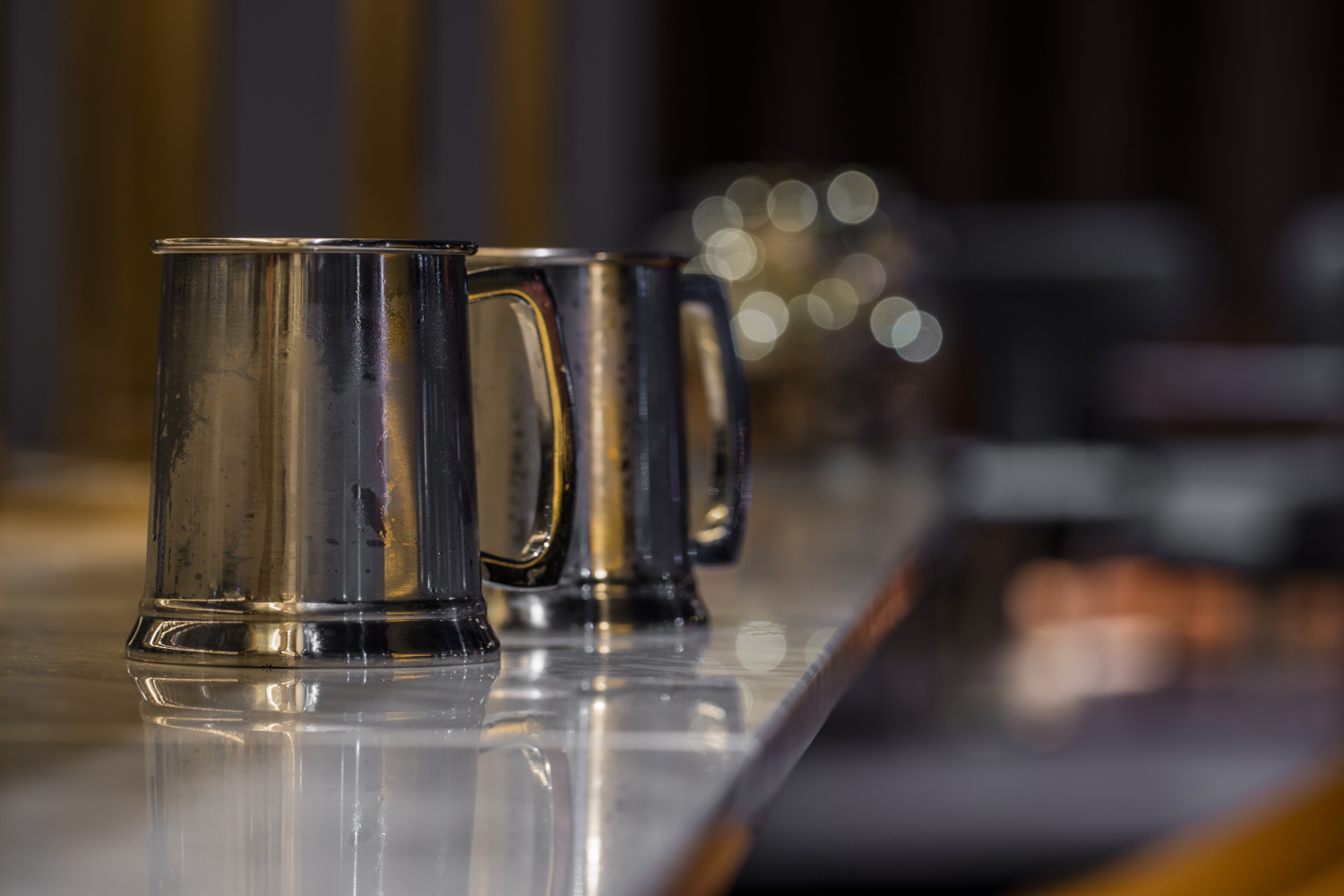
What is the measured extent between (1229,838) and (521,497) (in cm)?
91

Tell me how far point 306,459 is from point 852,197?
1.68 m

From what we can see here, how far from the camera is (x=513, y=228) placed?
367 cm

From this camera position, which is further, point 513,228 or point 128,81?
point 513,228

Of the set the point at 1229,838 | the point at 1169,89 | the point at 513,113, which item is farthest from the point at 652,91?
the point at 1229,838

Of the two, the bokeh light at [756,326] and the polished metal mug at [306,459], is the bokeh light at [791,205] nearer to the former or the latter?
the bokeh light at [756,326]

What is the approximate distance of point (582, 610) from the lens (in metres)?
0.52

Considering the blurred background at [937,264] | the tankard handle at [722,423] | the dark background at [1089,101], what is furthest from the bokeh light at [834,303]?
the dark background at [1089,101]

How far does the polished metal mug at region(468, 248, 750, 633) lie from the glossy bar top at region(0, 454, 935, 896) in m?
0.02

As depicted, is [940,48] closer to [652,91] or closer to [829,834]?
[652,91]

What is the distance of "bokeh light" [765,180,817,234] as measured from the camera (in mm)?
1986

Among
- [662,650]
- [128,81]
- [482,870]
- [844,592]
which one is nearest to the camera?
[482,870]

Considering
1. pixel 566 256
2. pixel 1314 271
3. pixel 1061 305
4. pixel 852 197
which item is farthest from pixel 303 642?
pixel 1314 271

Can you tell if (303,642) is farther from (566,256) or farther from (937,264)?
(937,264)

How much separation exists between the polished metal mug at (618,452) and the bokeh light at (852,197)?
4.84 feet
